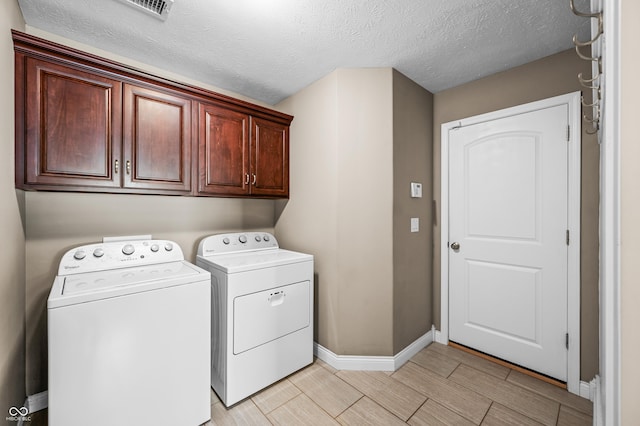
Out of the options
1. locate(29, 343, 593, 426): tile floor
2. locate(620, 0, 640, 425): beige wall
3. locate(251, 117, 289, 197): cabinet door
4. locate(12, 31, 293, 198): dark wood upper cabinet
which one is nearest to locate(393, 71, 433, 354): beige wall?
locate(29, 343, 593, 426): tile floor

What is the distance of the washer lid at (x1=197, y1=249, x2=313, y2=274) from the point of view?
1859 millimetres

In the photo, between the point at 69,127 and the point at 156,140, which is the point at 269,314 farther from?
the point at 69,127

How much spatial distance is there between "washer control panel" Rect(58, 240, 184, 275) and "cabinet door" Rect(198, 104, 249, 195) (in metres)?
0.53

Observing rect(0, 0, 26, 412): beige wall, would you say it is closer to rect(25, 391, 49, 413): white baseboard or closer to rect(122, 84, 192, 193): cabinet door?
rect(25, 391, 49, 413): white baseboard

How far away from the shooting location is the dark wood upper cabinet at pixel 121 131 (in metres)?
1.48

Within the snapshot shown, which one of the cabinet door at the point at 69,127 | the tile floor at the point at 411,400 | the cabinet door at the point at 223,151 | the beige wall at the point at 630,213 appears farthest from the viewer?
the cabinet door at the point at 223,151

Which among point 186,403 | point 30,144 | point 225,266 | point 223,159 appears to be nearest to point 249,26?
point 223,159

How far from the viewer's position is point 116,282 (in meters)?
1.49

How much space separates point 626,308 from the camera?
1.92 ft

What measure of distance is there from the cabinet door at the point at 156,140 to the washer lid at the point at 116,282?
57 cm

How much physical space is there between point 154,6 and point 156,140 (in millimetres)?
783

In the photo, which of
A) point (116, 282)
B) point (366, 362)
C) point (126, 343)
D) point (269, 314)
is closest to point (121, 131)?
point (116, 282)

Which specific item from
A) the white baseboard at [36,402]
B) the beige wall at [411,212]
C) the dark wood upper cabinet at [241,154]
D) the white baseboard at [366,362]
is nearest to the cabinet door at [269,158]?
the dark wood upper cabinet at [241,154]

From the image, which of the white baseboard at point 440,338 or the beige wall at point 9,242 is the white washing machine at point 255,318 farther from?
the white baseboard at point 440,338
